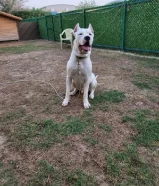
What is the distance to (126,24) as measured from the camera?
20.8 ft

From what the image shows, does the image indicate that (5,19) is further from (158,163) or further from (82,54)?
(158,163)

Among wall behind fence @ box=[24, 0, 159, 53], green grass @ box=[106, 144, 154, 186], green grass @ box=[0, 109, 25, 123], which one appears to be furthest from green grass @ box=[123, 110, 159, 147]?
wall behind fence @ box=[24, 0, 159, 53]

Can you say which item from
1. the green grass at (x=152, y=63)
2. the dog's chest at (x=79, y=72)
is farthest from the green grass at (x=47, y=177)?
the green grass at (x=152, y=63)

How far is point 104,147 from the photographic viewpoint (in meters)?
1.75

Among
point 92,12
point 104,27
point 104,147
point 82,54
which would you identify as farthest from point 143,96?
point 92,12

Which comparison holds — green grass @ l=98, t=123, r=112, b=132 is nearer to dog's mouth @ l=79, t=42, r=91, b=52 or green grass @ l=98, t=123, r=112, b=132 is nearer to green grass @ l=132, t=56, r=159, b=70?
dog's mouth @ l=79, t=42, r=91, b=52

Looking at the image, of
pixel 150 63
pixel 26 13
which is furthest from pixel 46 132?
pixel 26 13

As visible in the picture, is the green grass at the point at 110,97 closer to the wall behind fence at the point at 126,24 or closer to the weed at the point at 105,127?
the weed at the point at 105,127

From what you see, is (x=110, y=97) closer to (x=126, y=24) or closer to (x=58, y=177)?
(x=58, y=177)

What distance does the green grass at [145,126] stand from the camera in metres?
1.82

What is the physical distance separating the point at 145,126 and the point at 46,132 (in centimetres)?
111

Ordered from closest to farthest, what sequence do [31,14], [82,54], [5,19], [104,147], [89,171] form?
1. [89,171]
2. [104,147]
3. [82,54]
4. [5,19]
5. [31,14]

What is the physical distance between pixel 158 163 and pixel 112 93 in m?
1.56

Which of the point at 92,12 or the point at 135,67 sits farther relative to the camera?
the point at 92,12
